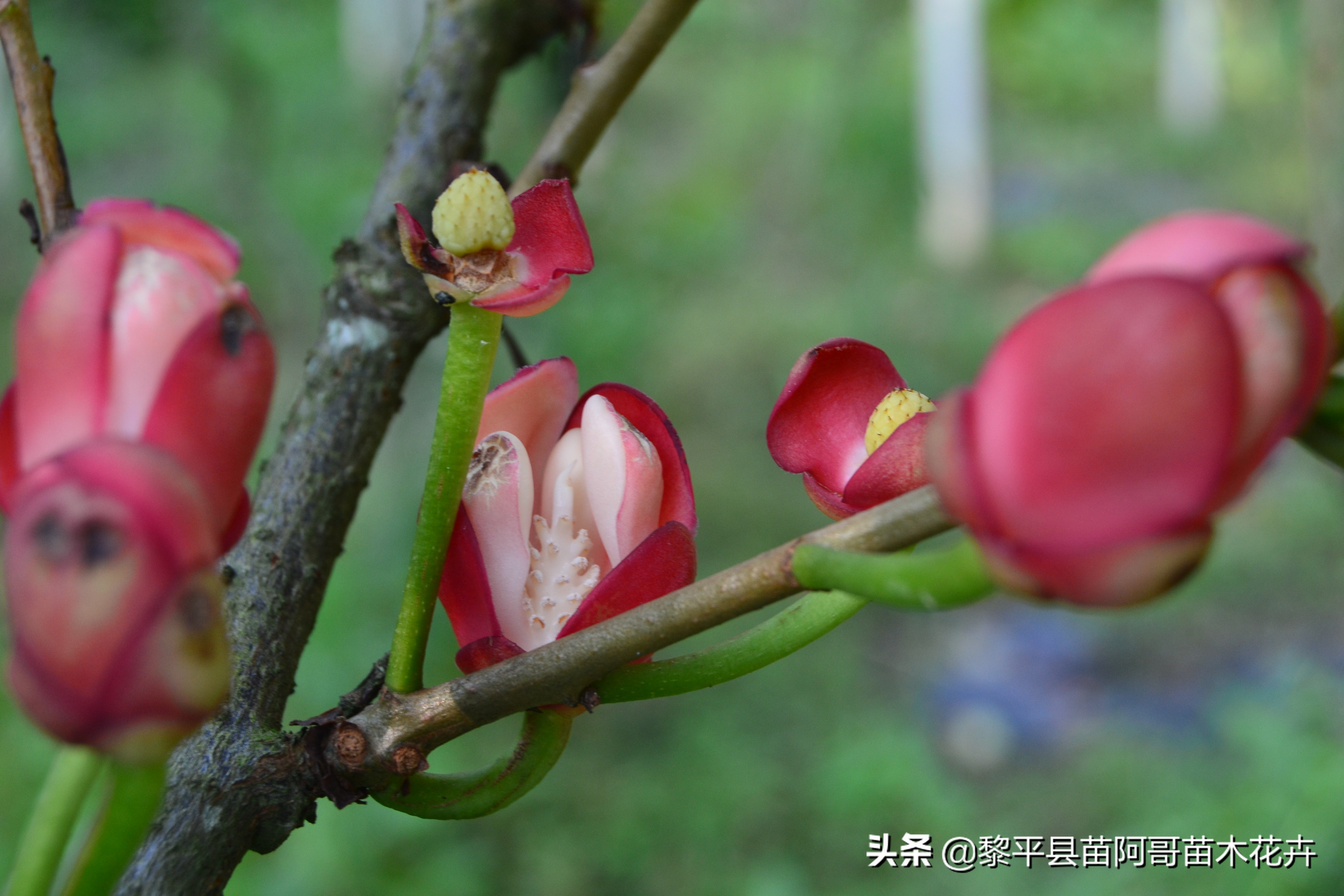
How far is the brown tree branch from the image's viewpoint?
1.15 ft

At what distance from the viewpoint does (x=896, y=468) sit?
296mm

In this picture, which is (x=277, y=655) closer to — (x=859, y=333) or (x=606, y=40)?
(x=606, y=40)

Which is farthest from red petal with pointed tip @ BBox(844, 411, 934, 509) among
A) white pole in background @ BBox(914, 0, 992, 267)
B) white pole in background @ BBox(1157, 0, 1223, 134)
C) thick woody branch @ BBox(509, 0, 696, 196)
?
white pole in background @ BBox(1157, 0, 1223, 134)

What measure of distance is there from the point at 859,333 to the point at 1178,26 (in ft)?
18.3

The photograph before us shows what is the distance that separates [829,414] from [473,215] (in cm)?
14

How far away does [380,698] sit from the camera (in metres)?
0.33

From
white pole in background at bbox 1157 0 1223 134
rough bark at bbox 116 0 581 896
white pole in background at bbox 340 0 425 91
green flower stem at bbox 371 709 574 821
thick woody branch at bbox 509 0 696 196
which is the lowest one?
white pole in background at bbox 1157 0 1223 134

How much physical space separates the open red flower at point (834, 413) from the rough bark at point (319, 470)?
19 centimetres

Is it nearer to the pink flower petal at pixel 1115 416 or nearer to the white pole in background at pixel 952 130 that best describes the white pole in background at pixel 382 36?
the pink flower petal at pixel 1115 416

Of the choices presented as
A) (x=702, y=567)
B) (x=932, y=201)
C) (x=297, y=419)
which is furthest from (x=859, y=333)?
(x=297, y=419)

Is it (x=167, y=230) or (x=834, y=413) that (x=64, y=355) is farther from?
(x=834, y=413)

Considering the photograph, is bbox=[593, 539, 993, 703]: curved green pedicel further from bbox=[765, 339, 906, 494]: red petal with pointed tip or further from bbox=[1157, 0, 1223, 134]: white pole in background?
bbox=[1157, 0, 1223, 134]: white pole in background

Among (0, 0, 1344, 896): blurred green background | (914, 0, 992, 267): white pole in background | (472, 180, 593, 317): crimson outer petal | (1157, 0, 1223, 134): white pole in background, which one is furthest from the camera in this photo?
(1157, 0, 1223, 134): white pole in background

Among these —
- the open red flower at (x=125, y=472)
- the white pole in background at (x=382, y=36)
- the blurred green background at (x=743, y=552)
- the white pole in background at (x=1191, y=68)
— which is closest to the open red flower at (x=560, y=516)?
the open red flower at (x=125, y=472)
